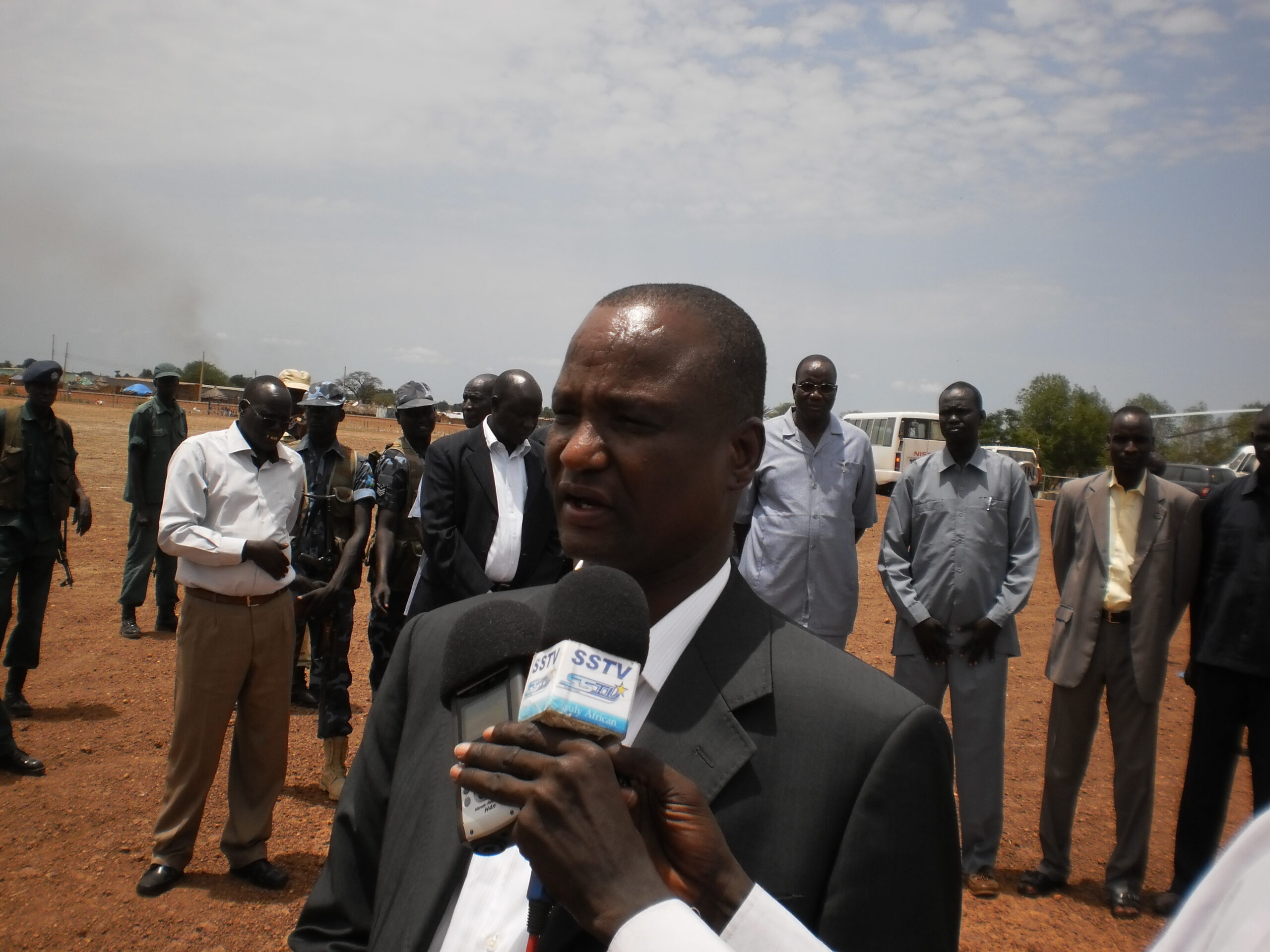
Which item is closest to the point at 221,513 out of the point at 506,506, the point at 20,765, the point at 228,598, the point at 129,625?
the point at 228,598

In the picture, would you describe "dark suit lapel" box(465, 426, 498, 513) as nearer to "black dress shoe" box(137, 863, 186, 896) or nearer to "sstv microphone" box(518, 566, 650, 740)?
"black dress shoe" box(137, 863, 186, 896)

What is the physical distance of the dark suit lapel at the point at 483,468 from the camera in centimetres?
541

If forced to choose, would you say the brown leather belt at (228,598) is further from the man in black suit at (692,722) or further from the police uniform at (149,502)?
the police uniform at (149,502)

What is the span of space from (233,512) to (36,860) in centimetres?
207

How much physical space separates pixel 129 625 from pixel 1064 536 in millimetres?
8161

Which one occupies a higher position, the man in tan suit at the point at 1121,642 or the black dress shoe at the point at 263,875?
the man in tan suit at the point at 1121,642

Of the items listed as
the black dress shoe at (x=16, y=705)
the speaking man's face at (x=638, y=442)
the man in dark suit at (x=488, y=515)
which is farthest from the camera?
the black dress shoe at (x=16, y=705)

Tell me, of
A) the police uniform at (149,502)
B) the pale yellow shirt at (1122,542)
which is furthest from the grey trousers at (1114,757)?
the police uniform at (149,502)

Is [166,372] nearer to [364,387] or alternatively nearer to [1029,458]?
[1029,458]

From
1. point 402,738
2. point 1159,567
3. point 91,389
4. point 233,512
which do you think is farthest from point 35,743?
point 91,389

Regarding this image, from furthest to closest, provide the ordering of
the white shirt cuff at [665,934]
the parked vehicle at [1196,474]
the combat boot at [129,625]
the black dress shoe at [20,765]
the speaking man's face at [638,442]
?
the parked vehicle at [1196,474]
the combat boot at [129,625]
the black dress shoe at [20,765]
the speaking man's face at [638,442]
the white shirt cuff at [665,934]

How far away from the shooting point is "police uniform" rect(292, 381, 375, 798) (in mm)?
5723

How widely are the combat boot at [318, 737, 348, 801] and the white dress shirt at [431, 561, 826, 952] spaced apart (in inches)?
183

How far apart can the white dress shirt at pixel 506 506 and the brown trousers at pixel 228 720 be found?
1165mm
